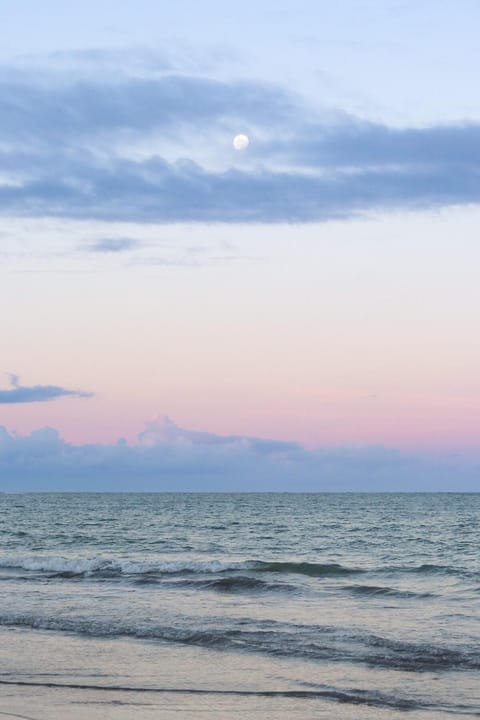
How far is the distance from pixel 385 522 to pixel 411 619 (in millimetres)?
55654

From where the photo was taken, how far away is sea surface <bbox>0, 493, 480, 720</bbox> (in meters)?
15.0

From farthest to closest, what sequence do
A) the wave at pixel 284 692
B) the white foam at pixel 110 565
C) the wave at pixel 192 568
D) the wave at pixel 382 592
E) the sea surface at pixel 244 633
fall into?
the white foam at pixel 110 565 → the wave at pixel 192 568 → the wave at pixel 382 592 → the sea surface at pixel 244 633 → the wave at pixel 284 692

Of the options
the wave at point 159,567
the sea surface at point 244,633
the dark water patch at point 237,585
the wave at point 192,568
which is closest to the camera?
the sea surface at point 244,633

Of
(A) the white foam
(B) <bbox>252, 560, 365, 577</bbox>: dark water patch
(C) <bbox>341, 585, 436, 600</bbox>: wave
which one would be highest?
(C) <bbox>341, 585, 436, 600</bbox>: wave

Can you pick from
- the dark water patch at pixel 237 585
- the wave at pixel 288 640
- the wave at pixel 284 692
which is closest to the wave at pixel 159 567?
the dark water patch at pixel 237 585

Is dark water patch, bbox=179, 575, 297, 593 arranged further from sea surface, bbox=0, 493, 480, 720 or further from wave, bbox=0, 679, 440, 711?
wave, bbox=0, 679, 440, 711

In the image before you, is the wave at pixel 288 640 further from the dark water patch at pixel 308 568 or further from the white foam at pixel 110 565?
the dark water patch at pixel 308 568

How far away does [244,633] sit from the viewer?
858 inches

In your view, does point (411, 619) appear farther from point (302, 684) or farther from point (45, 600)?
point (45, 600)

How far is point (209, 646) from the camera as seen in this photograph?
20.2 m

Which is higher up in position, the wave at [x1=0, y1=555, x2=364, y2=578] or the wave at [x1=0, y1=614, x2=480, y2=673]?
the wave at [x1=0, y1=614, x2=480, y2=673]

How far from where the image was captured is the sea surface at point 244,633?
15008 millimetres

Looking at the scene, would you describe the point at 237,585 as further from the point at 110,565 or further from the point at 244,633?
the point at 244,633

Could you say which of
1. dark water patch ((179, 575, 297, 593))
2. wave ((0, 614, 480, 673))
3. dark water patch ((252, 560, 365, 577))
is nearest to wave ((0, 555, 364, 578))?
dark water patch ((252, 560, 365, 577))
